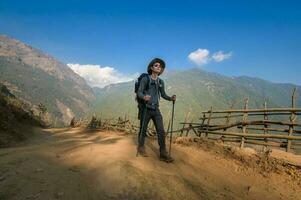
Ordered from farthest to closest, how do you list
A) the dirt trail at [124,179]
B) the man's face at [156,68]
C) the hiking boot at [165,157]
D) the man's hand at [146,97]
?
the man's face at [156,68] < the hiking boot at [165,157] < the man's hand at [146,97] < the dirt trail at [124,179]

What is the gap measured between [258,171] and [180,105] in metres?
193

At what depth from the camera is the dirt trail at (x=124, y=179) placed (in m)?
3.55

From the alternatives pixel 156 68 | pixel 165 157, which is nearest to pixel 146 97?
pixel 156 68

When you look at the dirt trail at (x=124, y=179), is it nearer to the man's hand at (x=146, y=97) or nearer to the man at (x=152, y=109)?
the man at (x=152, y=109)

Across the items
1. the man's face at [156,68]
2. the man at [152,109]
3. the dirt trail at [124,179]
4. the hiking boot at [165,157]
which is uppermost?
the man's face at [156,68]

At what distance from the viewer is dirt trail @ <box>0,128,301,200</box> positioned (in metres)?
3.55

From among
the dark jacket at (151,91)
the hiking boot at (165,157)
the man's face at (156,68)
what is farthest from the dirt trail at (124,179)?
the man's face at (156,68)

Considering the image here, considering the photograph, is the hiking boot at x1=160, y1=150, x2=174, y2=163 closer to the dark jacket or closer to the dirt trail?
the dirt trail

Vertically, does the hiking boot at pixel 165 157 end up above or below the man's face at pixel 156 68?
below

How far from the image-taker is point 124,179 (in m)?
3.88

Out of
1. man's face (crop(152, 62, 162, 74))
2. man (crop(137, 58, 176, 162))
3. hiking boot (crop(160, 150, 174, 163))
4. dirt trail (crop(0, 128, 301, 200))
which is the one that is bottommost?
dirt trail (crop(0, 128, 301, 200))

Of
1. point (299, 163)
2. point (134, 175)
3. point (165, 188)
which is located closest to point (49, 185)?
point (134, 175)

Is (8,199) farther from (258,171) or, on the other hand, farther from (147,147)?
(258,171)

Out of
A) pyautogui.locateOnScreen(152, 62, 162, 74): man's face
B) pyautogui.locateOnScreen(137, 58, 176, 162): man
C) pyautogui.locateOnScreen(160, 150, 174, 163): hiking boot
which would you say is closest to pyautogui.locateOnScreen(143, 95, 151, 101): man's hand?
pyautogui.locateOnScreen(137, 58, 176, 162): man
